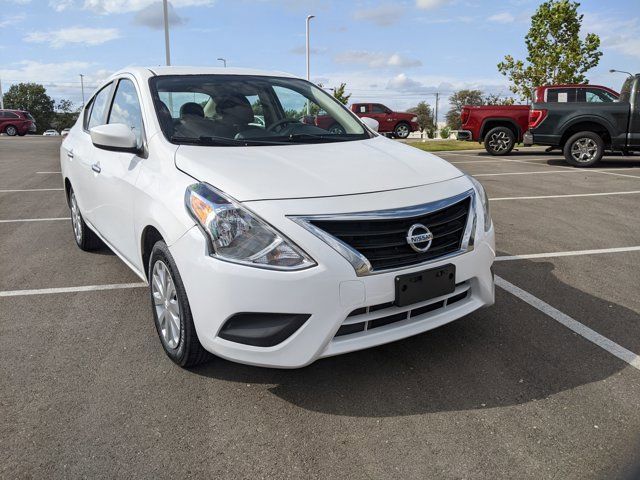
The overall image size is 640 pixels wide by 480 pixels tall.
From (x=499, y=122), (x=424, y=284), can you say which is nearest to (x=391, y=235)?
(x=424, y=284)

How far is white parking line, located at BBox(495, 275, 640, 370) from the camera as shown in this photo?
3.14m

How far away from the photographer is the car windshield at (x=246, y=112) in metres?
3.48

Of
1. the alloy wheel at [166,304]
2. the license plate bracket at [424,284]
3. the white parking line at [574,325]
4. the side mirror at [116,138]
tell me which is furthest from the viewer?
the side mirror at [116,138]

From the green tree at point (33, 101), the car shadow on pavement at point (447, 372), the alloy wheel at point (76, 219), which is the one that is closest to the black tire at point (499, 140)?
the alloy wheel at point (76, 219)

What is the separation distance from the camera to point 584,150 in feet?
41.5

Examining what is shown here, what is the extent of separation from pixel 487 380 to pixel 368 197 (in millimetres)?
1160

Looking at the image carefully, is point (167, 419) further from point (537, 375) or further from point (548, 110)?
point (548, 110)

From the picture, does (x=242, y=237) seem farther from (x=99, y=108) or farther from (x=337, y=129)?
(x=99, y=108)

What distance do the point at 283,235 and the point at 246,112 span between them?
5.47 ft

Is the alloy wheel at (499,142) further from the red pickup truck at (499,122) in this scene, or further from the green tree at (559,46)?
the green tree at (559,46)

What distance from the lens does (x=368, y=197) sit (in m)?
2.65

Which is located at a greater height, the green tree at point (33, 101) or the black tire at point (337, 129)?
the green tree at point (33, 101)

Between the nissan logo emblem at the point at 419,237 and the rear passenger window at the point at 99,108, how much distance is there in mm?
3012

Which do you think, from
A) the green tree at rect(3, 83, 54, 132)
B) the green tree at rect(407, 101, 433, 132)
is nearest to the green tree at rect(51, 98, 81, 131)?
the green tree at rect(3, 83, 54, 132)
